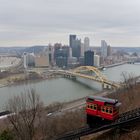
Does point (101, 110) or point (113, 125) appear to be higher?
point (101, 110)

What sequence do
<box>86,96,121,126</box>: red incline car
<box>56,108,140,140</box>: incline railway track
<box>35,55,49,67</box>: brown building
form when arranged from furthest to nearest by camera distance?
1. <box>35,55,49,67</box>: brown building
2. <box>86,96,121,126</box>: red incline car
3. <box>56,108,140,140</box>: incline railway track

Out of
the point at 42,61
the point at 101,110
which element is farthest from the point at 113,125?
the point at 42,61

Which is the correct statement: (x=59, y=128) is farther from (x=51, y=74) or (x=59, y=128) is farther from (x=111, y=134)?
(x=51, y=74)

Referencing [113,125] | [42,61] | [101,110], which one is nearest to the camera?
[113,125]

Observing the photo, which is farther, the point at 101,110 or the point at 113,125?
the point at 101,110

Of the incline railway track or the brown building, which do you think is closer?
the incline railway track

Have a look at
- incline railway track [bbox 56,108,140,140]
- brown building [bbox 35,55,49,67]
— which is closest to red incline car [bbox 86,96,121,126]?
incline railway track [bbox 56,108,140,140]

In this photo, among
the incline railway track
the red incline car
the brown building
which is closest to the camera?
the incline railway track

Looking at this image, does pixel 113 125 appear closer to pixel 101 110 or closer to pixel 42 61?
pixel 101 110

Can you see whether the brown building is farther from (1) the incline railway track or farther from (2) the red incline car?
(1) the incline railway track
